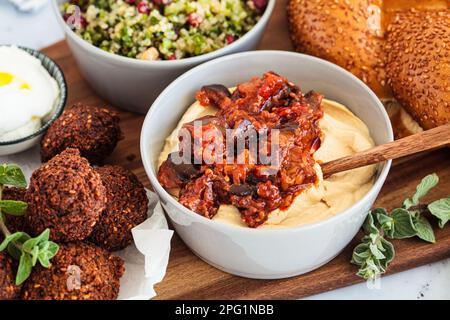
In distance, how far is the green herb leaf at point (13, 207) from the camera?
2633 millimetres

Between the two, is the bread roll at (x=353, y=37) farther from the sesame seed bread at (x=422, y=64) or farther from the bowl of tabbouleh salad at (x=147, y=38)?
the bowl of tabbouleh salad at (x=147, y=38)

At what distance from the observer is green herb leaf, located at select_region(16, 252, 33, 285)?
2488 mm

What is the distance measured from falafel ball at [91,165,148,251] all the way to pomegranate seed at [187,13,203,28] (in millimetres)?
906

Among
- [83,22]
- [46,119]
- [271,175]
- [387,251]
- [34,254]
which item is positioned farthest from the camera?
[83,22]

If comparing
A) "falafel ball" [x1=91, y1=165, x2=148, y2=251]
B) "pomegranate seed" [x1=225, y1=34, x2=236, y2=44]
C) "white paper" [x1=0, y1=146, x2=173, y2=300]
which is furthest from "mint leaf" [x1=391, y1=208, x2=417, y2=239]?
"pomegranate seed" [x1=225, y1=34, x2=236, y2=44]

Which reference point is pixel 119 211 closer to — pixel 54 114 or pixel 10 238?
pixel 10 238

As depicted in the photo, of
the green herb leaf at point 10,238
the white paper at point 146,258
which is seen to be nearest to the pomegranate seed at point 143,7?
the white paper at point 146,258

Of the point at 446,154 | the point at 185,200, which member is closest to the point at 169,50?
the point at 185,200

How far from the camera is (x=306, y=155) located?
2773 millimetres

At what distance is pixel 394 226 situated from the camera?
291cm

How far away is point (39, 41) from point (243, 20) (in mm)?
1334

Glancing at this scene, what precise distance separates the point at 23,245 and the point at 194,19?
56.8 inches

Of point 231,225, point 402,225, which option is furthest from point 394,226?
point 231,225

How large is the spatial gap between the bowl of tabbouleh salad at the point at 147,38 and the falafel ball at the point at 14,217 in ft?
Result: 2.62
